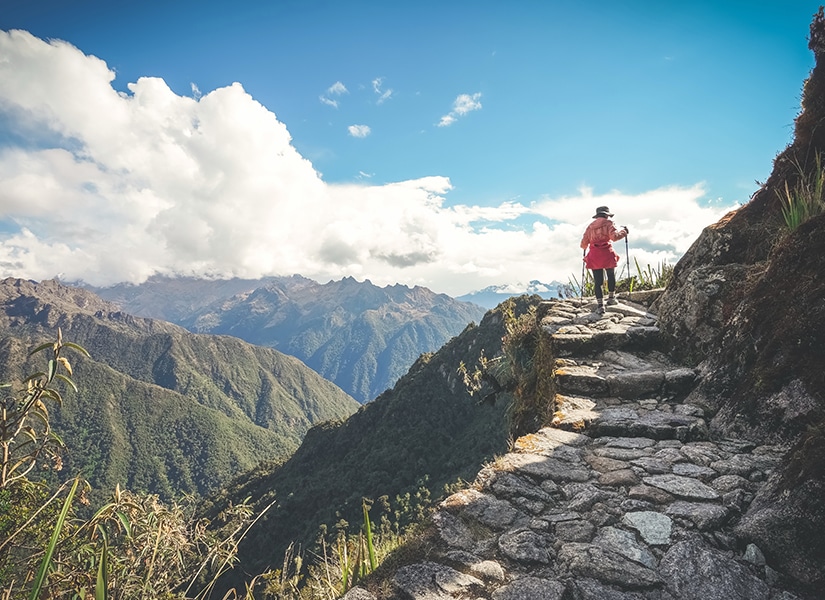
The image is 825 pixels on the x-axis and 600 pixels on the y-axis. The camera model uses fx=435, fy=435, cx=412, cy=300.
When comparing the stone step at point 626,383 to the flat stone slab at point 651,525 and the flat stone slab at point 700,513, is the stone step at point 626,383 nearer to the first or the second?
the flat stone slab at point 700,513

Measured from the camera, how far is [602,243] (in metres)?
9.81

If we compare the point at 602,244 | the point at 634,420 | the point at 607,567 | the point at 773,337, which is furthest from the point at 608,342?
the point at 607,567

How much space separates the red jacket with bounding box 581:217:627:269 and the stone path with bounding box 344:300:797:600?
4.83 m

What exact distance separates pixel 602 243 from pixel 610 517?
307 inches

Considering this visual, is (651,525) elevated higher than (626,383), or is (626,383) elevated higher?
(626,383)

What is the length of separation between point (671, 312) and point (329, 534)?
69093 mm

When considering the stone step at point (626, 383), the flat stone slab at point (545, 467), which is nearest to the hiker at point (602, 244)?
the stone step at point (626, 383)

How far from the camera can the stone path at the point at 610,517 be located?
8.20 ft

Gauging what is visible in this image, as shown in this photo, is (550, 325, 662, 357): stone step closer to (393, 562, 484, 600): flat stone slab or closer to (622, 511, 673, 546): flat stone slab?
(622, 511, 673, 546): flat stone slab

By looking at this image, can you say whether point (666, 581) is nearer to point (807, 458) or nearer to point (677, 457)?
point (807, 458)

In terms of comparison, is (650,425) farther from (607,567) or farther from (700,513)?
(607,567)

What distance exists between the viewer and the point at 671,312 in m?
7.07

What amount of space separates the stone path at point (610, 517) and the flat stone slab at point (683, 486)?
1cm

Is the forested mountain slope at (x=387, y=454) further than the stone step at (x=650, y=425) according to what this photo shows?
Yes
